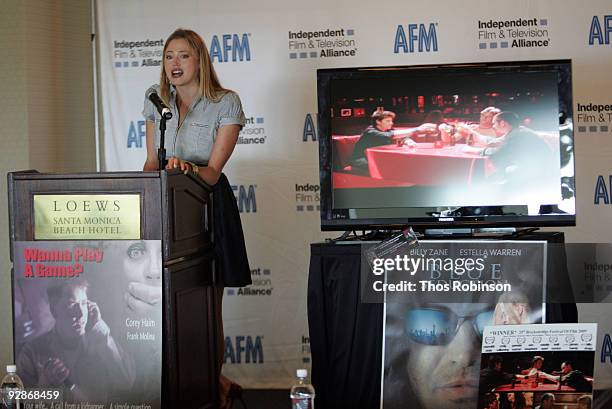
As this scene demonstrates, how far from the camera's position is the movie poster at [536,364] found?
112 inches

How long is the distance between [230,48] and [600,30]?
85.0 inches

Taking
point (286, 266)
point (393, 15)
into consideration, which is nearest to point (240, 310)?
point (286, 266)

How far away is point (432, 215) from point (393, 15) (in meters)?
1.65

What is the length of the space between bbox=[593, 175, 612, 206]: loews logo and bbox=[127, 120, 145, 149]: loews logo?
273 centimetres

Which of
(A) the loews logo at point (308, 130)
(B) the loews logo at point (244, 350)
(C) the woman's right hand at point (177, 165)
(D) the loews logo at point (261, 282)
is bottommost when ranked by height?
(B) the loews logo at point (244, 350)

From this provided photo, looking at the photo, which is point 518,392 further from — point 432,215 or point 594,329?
point 432,215

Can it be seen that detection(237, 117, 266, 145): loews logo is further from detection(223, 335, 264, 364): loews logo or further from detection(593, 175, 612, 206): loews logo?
detection(593, 175, 612, 206): loews logo

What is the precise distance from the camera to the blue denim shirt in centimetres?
393

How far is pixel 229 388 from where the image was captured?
398cm

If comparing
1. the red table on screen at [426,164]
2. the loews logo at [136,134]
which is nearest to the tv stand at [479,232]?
the red table on screen at [426,164]

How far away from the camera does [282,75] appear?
5.35 m

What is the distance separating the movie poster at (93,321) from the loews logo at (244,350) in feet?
7.12
